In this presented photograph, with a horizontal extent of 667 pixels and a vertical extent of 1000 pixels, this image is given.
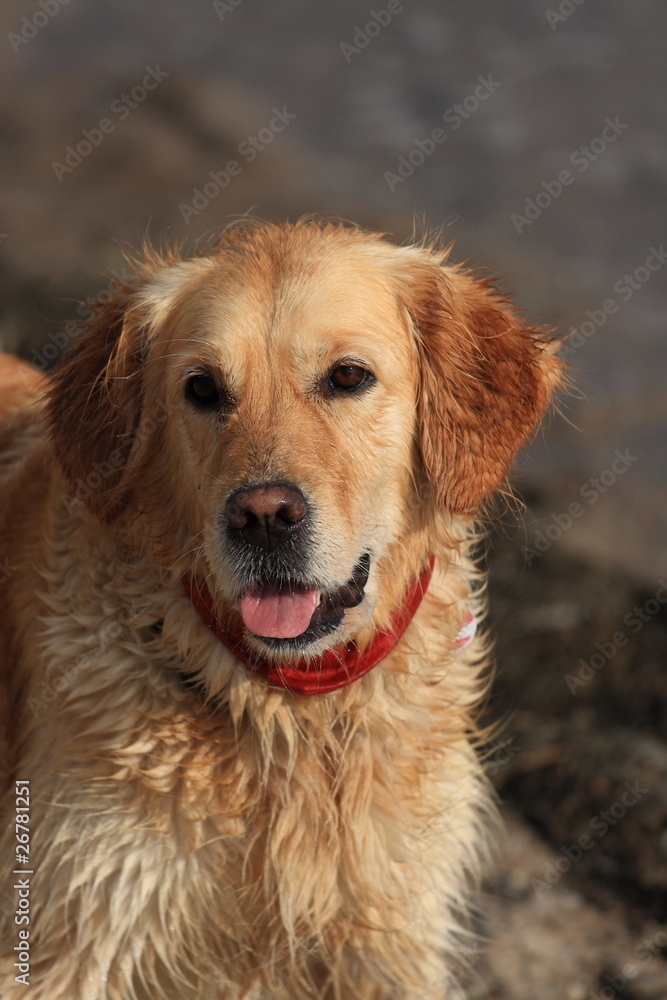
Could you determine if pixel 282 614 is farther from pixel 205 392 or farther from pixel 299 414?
pixel 205 392

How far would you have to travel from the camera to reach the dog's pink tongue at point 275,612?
2545 millimetres

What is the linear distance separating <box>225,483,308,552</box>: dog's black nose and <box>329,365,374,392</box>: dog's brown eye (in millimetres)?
412

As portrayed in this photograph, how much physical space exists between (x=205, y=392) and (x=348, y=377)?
0.40 meters

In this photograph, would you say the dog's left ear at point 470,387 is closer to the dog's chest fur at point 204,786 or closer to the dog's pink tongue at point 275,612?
the dog's chest fur at point 204,786

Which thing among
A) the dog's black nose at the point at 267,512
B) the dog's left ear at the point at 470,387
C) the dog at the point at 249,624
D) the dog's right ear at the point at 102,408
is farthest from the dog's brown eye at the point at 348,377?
the dog's right ear at the point at 102,408

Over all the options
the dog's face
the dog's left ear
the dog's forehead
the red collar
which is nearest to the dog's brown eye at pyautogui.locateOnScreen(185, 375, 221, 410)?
the dog's face

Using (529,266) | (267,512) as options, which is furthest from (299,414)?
(529,266)

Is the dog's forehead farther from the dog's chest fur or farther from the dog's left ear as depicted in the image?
the dog's chest fur

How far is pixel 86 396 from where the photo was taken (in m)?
2.98

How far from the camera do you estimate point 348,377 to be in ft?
8.74

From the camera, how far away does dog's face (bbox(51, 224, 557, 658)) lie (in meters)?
2.49

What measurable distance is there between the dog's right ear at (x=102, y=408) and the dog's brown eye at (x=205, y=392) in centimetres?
32

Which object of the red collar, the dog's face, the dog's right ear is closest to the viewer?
the dog's face

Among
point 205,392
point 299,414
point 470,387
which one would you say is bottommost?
point 205,392
